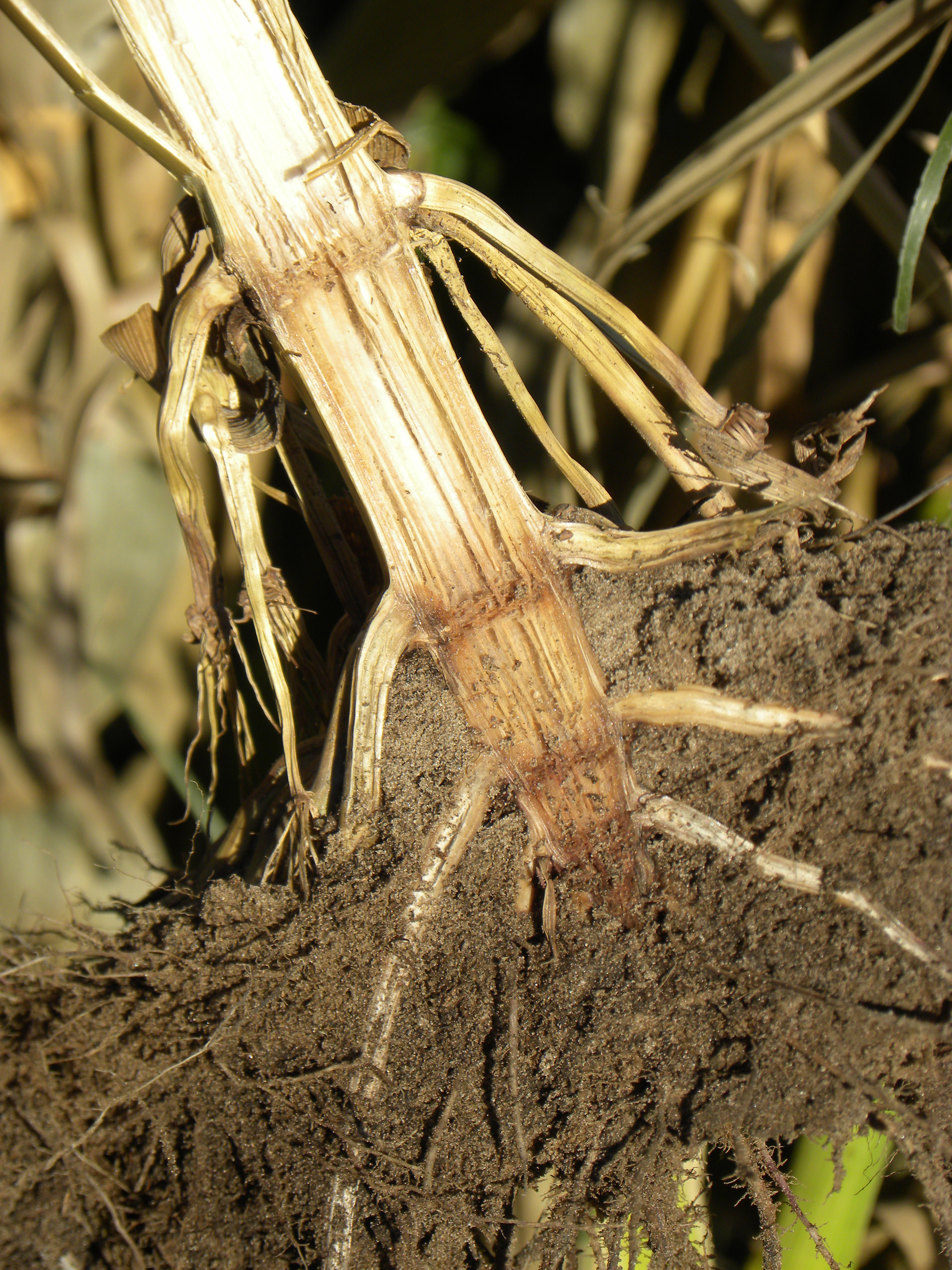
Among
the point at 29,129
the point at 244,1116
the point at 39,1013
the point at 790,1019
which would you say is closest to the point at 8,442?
the point at 29,129

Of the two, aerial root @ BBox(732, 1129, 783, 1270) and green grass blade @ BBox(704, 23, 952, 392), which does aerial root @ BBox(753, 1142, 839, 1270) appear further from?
green grass blade @ BBox(704, 23, 952, 392)

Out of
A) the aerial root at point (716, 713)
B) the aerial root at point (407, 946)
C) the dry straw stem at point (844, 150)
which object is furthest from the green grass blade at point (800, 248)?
A: the aerial root at point (407, 946)

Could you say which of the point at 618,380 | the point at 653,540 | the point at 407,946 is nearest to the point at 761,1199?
the point at 407,946

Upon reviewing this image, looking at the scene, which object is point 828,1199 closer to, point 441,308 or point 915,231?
point 915,231

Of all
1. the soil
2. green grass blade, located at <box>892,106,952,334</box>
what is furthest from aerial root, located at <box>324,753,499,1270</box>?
green grass blade, located at <box>892,106,952,334</box>

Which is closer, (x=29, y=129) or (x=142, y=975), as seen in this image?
(x=142, y=975)

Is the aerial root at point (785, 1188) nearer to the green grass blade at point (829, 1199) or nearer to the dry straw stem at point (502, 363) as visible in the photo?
the green grass blade at point (829, 1199)

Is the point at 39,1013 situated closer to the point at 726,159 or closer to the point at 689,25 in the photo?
the point at 726,159
